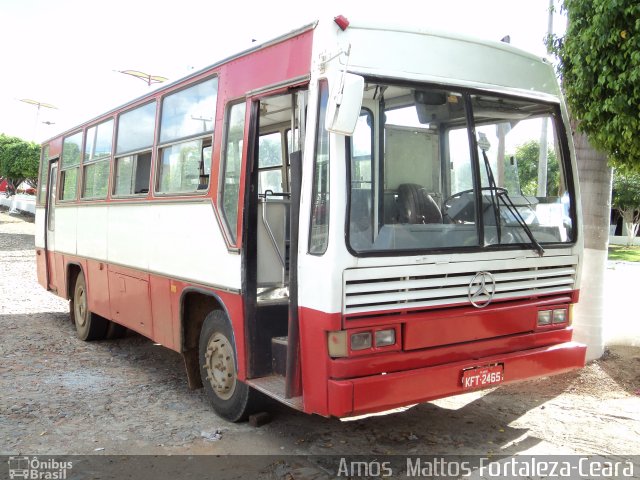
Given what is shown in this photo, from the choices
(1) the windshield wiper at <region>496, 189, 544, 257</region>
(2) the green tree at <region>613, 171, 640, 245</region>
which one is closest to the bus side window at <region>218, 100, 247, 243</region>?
(1) the windshield wiper at <region>496, 189, 544, 257</region>

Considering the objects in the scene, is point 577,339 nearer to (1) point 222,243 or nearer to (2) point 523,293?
(2) point 523,293

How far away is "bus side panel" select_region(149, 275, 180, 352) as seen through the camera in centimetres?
584

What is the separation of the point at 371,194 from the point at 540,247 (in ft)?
4.60

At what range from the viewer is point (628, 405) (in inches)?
228

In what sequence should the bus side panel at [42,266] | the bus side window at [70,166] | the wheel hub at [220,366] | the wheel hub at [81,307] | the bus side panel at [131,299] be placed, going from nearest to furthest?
the wheel hub at [220,366]
the bus side panel at [131,299]
the wheel hub at [81,307]
the bus side window at [70,166]
the bus side panel at [42,266]

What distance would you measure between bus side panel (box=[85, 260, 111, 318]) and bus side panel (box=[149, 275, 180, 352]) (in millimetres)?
1563

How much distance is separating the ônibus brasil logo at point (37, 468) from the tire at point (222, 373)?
127 centimetres

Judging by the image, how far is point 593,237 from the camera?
6.73 metres

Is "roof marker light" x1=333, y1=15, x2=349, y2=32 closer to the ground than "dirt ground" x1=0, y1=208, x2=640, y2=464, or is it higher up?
higher up

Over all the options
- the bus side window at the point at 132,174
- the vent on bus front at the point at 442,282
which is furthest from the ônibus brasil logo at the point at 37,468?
the bus side window at the point at 132,174

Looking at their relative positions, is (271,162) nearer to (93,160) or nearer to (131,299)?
(131,299)

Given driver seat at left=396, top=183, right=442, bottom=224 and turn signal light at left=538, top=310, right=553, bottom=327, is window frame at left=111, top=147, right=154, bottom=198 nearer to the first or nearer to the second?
driver seat at left=396, top=183, right=442, bottom=224

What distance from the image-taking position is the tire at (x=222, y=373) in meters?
5.02

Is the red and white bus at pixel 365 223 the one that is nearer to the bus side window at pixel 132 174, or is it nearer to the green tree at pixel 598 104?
the bus side window at pixel 132 174
